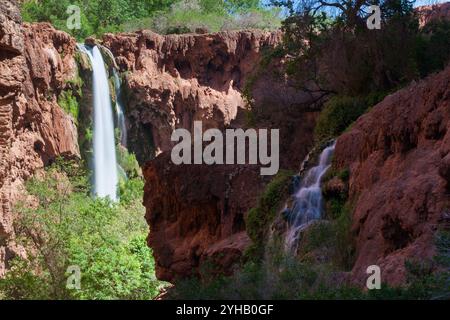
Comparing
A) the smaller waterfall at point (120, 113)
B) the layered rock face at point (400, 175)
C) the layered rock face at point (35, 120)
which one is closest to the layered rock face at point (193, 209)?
the layered rock face at point (400, 175)

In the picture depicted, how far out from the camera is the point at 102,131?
47.1 m

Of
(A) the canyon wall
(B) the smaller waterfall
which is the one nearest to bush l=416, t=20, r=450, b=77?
(A) the canyon wall

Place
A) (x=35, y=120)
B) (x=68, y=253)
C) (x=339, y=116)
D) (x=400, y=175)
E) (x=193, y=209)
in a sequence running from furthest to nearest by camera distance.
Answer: (x=35, y=120)
(x=68, y=253)
(x=193, y=209)
(x=339, y=116)
(x=400, y=175)

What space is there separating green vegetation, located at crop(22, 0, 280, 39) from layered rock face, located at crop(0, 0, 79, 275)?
49.0 ft

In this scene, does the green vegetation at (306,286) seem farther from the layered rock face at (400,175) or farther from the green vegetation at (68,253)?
the green vegetation at (68,253)

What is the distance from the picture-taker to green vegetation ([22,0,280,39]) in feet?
195

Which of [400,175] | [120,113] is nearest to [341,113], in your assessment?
[400,175]

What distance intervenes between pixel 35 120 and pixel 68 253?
17587 mm

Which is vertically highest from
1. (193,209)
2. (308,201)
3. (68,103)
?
(68,103)

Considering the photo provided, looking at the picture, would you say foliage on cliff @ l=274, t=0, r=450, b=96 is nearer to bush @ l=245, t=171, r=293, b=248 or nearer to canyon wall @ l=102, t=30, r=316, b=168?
bush @ l=245, t=171, r=293, b=248

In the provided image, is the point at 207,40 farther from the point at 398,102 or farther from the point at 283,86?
the point at 398,102

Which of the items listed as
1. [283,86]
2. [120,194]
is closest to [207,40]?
[120,194]

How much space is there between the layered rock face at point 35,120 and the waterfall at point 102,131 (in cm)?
238

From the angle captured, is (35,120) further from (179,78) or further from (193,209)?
(193,209)
